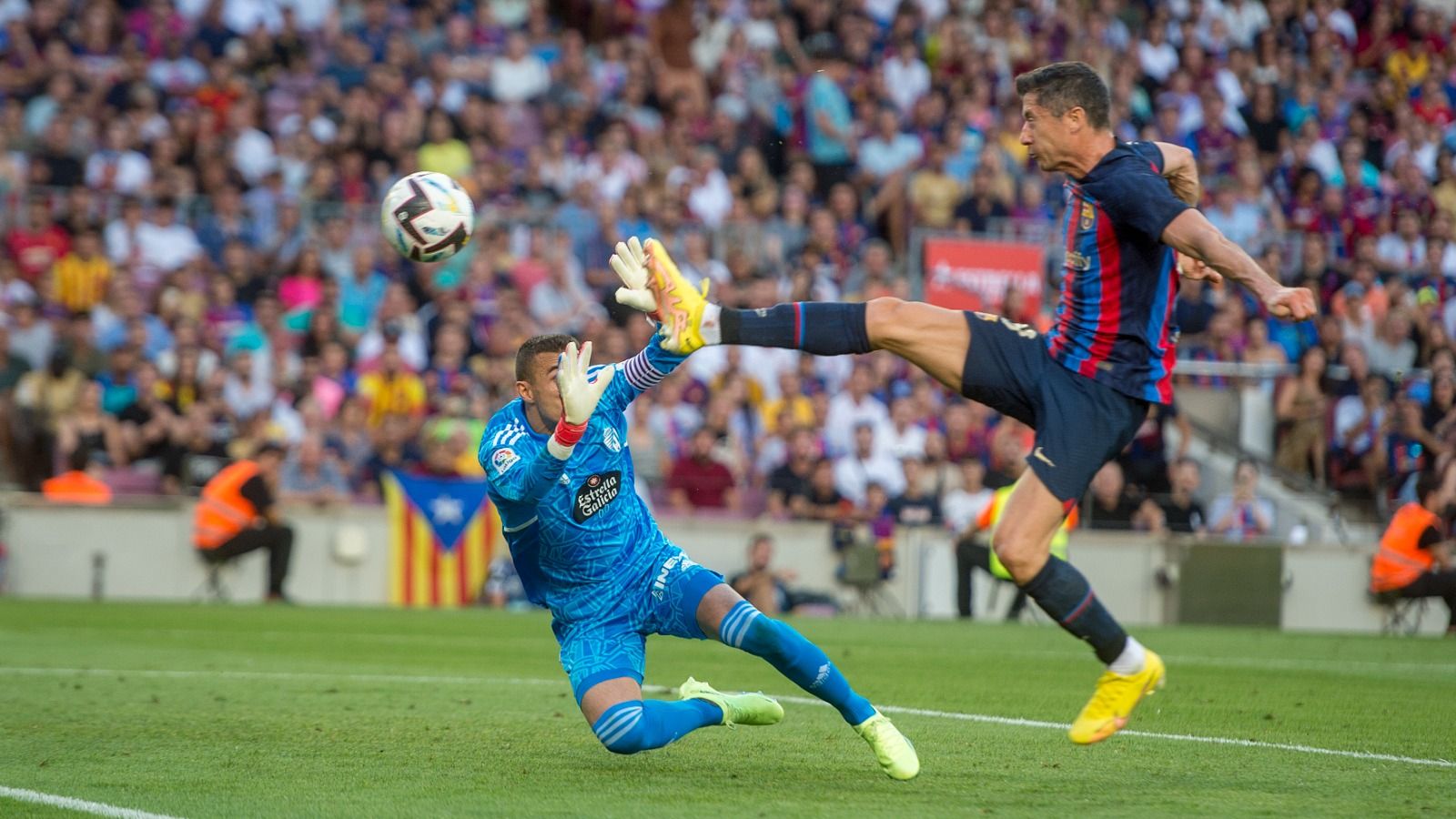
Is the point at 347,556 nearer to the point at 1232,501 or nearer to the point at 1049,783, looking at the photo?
the point at 1232,501

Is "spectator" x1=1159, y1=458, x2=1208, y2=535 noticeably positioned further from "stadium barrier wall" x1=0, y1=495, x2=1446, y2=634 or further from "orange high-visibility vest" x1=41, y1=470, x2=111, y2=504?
"orange high-visibility vest" x1=41, y1=470, x2=111, y2=504

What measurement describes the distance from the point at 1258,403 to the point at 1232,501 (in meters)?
2.42

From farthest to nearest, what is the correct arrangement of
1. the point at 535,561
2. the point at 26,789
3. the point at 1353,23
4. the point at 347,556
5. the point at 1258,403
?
the point at 1353,23, the point at 1258,403, the point at 347,556, the point at 535,561, the point at 26,789

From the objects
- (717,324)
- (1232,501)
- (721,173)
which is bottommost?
(1232,501)

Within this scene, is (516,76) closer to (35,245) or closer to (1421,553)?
(35,245)

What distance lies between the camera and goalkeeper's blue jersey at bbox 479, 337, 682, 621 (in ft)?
23.3

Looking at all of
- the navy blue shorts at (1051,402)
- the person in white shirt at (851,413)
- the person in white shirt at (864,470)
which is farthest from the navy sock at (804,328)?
the person in white shirt at (851,413)

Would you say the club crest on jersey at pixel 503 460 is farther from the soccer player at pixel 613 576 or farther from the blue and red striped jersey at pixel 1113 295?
the blue and red striped jersey at pixel 1113 295

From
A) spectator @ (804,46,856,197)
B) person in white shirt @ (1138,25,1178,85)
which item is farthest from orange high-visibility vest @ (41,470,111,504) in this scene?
person in white shirt @ (1138,25,1178,85)

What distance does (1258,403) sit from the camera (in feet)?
68.8

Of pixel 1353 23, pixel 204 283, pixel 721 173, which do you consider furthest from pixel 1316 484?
pixel 204 283

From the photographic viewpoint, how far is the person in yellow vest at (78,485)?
685 inches

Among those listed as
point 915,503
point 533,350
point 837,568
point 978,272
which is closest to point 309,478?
point 837,568

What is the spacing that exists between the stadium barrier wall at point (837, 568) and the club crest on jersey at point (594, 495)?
1067 centimetres
